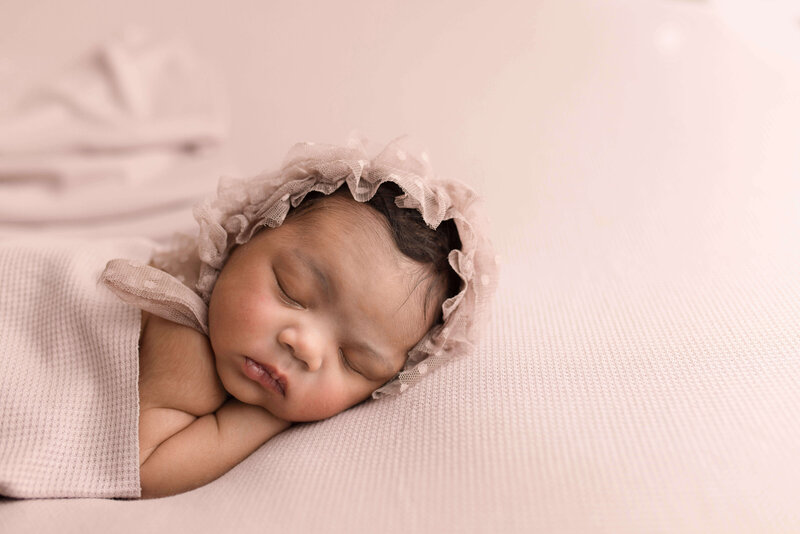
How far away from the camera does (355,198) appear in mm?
1082

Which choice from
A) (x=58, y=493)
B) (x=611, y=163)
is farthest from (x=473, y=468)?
(x=611, y=163)

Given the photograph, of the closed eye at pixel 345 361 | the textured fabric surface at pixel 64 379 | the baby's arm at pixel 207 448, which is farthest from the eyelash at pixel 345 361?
the textured fabric surface at pixel 64 379

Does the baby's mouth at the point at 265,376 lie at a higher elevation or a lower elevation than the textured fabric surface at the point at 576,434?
lower

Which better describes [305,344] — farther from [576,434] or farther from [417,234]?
[576,434]

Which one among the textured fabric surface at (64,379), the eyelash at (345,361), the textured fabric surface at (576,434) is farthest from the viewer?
the eyelash at (345,361)

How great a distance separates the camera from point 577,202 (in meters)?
1.55

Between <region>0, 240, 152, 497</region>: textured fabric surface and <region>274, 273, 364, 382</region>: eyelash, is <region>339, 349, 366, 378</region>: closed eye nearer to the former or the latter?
<region>274, 273, 364, 382</region>: eyelash

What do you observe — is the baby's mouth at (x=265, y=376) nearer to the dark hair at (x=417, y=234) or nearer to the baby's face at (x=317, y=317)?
the baby's face at (x=317, y=317)

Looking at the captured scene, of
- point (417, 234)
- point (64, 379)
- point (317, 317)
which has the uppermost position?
point (417, 234)

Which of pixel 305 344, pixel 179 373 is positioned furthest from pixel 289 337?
pixel 179 373

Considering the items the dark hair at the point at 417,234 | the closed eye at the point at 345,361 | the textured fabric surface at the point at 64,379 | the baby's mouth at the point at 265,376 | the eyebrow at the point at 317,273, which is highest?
the dark hair at the point at 417,234

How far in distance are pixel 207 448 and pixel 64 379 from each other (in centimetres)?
23

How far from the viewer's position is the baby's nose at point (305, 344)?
989mm

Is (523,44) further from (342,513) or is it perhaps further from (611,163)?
(342,513)
